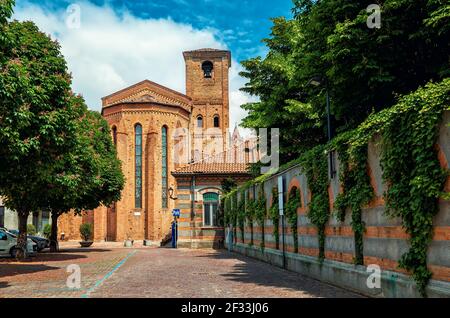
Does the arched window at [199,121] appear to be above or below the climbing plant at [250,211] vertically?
above

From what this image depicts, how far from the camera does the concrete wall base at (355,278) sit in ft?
23.0

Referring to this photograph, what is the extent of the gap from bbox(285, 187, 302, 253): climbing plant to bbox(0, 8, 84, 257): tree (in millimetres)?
7791

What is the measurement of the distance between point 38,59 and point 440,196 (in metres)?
13.9

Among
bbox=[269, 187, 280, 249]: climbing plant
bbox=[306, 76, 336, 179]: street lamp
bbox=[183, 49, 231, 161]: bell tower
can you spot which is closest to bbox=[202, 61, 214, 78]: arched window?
bbox=[183, 49, 231, 161]: bell tower

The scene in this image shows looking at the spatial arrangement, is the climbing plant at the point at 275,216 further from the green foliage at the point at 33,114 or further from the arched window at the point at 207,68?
the arched window at the point at 207,68

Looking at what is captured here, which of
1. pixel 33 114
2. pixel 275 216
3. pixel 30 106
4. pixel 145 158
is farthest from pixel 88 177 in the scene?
pixel 145 158

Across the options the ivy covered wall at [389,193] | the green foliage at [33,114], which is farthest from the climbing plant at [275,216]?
the green foliage at [33,114]

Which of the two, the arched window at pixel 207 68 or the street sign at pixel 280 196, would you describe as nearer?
the street sign at pixel 280 196

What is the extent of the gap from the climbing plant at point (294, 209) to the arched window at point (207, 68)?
4799cm

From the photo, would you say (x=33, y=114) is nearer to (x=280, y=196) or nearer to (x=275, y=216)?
(x=280, y=196)

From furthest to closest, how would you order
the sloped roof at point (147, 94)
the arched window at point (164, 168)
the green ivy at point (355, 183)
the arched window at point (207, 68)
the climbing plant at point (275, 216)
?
the arched window at point (207, 68), the sloped roof at point (147, 94), the arched window at point (164, 168), the climbing plant at point (275, 216), the green ivy at point (355, 183)

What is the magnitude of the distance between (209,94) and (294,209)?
47.3 meters

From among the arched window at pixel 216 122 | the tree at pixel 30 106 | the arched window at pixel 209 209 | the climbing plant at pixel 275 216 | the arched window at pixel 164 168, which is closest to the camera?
the tree at pixel 30 106
